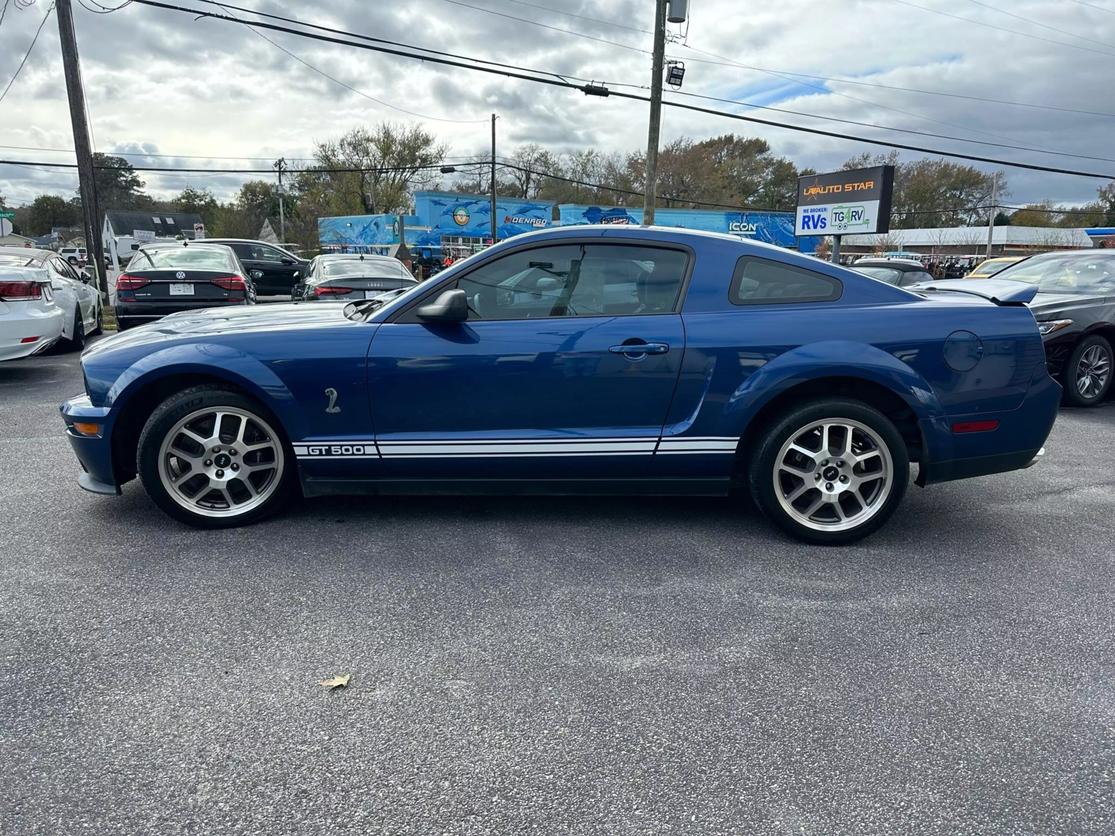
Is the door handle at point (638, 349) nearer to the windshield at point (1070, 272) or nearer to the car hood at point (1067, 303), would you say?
the car hood at point (1067, 303)

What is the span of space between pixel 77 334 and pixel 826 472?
31.3ft

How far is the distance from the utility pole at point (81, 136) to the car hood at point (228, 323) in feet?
44.4

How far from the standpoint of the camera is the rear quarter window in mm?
3777

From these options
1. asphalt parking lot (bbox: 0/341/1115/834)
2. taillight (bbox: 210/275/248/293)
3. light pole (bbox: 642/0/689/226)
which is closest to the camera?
asphalt parking lot (bbox: 0/341/1115/834)

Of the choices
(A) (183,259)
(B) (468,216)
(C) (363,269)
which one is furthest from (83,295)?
(B) (468,216)

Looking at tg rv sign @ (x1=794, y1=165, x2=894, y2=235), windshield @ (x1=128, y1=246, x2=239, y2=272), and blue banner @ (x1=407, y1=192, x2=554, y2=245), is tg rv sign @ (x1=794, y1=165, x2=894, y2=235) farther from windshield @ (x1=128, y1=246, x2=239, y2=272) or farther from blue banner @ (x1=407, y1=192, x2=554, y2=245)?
blue banner @ (x1=407, y1=192, x2=554, y2=245)

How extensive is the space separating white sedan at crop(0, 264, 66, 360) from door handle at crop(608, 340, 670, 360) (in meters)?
6.76

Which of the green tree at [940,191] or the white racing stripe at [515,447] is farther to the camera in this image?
the green tree at [940,191]

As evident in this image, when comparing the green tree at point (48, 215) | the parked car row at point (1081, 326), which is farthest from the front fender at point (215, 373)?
the green tree at point (48, 215)

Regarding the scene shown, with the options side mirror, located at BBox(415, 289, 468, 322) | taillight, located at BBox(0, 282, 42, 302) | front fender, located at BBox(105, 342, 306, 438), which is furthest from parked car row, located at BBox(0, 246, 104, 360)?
side mirror, located at BBox(415, 289, 468, 322)

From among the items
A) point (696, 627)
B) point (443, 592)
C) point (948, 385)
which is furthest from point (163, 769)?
point (948, 385)

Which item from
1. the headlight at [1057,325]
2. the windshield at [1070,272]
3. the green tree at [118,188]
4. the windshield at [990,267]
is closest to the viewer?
the headlight at [1057,325]

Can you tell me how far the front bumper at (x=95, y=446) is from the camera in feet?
12.3

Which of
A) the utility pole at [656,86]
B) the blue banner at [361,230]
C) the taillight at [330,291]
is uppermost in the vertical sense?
the utility pole at [656,86]
